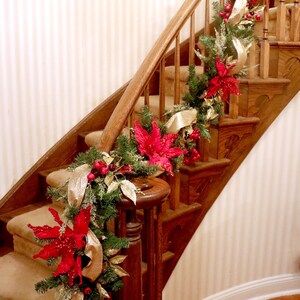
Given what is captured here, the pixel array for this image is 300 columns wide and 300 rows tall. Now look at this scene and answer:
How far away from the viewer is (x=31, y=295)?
2359 mm

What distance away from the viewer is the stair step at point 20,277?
2377 millimetres

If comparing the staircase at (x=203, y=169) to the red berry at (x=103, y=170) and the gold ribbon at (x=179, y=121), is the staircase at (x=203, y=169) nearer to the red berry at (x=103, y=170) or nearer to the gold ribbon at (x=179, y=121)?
the gold ribbon at (x=179, y=121)

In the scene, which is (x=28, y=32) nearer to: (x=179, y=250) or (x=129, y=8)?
(x=129, y=8)

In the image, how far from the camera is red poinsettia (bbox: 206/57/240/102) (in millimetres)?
2502

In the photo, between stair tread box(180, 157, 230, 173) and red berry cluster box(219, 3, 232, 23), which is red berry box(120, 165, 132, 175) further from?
red berry cluster box(219, 3, 232, 23)

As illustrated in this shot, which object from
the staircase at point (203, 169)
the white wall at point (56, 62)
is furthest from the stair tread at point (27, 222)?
the white wall at point (56, 62)

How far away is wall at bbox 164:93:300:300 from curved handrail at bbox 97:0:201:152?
1189mm

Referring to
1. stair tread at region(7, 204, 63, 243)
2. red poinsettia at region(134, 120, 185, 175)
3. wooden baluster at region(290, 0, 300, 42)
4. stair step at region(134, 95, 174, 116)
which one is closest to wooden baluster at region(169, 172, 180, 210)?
stair step at region(134, 95, 174, 116)

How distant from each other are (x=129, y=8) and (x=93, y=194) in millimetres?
2129

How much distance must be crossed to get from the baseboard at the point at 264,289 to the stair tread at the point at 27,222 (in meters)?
1.30

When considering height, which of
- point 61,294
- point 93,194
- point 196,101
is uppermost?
point 196,101

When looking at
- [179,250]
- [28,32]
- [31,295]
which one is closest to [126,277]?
[31,295]

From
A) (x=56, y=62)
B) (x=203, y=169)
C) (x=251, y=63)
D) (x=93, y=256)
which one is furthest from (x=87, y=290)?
(x=56, y=62)

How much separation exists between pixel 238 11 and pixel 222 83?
0.40 m
